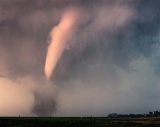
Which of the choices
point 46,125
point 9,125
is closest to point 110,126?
point 46,125

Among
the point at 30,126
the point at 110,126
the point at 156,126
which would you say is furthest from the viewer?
the point at 30,126

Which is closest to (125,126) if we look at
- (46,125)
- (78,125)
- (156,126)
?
(156,126)

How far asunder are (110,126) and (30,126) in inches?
1155

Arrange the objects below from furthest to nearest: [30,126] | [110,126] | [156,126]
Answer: [30,126]
[110,126]
[156,126]

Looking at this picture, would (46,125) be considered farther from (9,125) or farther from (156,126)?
(156,126)

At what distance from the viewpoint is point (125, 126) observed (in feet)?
303

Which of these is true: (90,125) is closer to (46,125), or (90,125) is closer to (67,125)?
(67,125)

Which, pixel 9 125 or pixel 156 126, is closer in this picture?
pixel 156 126

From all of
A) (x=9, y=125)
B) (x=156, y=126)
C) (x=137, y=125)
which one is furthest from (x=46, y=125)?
(x=156, y=126)

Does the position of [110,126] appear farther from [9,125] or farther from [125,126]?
[9,125]

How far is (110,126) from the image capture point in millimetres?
94750

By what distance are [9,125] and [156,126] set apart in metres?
54.8

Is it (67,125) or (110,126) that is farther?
(67,125)

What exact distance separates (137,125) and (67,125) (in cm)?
2654
